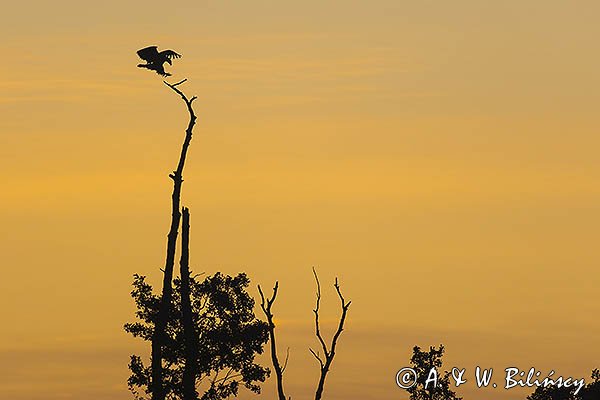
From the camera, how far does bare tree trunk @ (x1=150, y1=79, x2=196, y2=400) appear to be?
72.3m

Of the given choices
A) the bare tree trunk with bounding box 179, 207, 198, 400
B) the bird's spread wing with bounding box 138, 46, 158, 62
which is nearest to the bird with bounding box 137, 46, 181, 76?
the bird's spread wing with bounding box 138, 46, 158, 62

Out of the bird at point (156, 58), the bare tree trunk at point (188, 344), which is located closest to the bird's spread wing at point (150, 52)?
the bird at point (156, 58)

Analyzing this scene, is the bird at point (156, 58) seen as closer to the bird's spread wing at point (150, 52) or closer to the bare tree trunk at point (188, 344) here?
the bird's spread wing at point (150, 52)

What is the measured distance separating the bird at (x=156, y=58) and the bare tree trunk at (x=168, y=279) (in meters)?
0.86

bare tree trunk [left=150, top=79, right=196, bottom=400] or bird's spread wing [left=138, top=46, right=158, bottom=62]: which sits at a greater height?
bird's spread wing [left=138, top=46, right=158, bottom=62]

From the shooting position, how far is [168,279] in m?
73.4

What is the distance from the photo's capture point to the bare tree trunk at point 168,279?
72312mm

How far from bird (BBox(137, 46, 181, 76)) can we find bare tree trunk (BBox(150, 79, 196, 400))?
2.84 feet

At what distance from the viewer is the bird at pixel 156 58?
244 feet

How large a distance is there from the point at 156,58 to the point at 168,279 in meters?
9.87

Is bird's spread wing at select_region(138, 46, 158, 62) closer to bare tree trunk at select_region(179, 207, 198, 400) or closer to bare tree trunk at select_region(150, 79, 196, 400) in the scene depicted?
bare tree trunk at select_region(150, 79, 196, 400)

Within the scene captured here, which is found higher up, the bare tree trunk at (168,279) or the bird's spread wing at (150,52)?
the bird's spread wing at (150,52)

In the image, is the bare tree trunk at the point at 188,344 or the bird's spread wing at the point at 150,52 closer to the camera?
the bare tree trunk at the point at 188,344

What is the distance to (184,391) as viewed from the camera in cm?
7200
